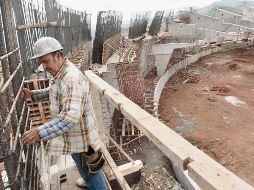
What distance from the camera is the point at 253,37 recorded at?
28297 mm

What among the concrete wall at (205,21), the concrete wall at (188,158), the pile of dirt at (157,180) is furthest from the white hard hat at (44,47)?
the concrete wall at (205,21)

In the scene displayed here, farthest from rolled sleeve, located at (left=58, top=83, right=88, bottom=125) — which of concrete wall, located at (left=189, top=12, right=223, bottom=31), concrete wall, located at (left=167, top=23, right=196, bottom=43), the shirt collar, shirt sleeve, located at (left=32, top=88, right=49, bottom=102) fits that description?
concrete wall, located at (left=189, top=12, right=223, bottom=31)

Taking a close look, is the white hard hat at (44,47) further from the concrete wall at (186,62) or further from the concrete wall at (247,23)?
the concrete wall at (247,23)

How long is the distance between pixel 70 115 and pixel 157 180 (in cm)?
729

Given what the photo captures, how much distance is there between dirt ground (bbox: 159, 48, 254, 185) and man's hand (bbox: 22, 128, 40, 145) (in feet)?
29.7

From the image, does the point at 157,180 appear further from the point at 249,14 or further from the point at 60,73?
the point at 249,14

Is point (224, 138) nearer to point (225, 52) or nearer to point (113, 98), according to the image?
point (113, 98)

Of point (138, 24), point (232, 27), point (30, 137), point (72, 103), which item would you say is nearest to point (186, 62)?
point (138, 24)

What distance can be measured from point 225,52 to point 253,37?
285 centimetres

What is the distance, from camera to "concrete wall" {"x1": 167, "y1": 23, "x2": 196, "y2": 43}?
1228 inches

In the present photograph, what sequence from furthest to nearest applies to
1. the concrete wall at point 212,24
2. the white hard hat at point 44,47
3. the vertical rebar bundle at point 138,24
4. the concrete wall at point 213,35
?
the concrete wall at point 212,24
the concrete wall at point 213,35
the vertical rebar bundle at point 138,24
the white hard hat at point 44,47

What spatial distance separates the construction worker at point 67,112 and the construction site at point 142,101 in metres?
0.30

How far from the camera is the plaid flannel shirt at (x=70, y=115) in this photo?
2.52 m

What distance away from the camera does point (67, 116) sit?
2502 millimetres
